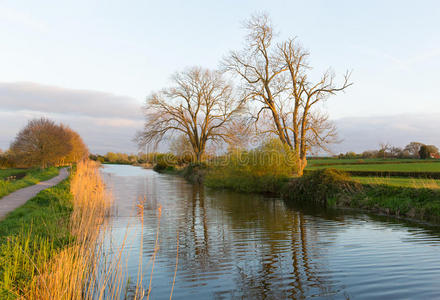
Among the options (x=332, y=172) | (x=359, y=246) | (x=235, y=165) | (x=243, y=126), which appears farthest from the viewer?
(x=243, y=126)

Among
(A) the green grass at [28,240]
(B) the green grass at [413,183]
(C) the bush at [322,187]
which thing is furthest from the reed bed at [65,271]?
(B) the green grass at [413,183]

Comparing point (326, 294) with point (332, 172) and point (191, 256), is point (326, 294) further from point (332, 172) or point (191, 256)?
point (332, 172)

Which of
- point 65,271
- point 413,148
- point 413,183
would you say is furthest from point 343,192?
point 413,148

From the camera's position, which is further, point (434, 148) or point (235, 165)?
point (434, 148)

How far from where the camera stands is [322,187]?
1697cm

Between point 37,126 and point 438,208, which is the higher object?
point 37,126

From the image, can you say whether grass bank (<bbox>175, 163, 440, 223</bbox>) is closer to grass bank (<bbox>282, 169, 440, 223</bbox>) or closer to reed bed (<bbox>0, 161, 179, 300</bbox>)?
grass bank (<bbox>282, 169, 440, 223</bbox>)

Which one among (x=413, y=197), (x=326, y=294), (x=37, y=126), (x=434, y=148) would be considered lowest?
(x=326, y=294)

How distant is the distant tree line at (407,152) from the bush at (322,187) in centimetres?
3685

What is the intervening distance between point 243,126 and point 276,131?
2.74 m

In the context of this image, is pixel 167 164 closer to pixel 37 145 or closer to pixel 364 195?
pixel 37 145

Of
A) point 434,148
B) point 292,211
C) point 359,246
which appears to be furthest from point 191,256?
point 434,148

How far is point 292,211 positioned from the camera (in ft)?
47.0

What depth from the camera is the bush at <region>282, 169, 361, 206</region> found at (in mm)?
16172
